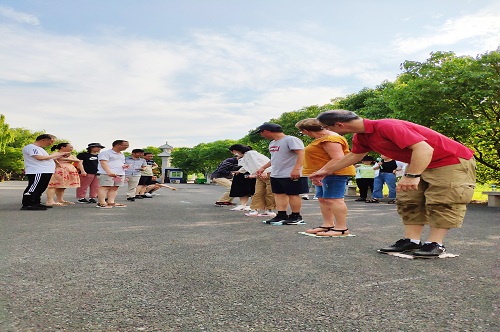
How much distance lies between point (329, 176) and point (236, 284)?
9.01ft

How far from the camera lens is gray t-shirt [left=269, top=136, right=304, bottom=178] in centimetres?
657

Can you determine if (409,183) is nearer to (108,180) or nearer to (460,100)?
(108,180)

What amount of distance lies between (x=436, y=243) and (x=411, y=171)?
0.85 metres

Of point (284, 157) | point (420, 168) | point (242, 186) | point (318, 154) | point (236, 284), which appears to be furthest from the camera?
point (242, 186)

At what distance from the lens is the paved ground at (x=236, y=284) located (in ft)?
6.98

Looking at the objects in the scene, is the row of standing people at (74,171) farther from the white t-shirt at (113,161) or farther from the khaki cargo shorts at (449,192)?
the khaki cargo shorts at (449,192)

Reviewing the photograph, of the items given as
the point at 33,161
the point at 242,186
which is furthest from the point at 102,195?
the point at 242,186

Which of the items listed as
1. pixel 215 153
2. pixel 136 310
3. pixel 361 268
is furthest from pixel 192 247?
pixel 215 153

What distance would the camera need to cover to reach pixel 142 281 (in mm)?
2928

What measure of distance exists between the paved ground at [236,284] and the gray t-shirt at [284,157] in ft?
5.24

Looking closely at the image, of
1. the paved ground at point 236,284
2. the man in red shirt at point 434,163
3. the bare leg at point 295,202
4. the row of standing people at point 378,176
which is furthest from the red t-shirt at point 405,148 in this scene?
the row of standing people at point 378,176

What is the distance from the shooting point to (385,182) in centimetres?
1397

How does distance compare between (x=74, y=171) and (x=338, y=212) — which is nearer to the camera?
(x=338, y=212)

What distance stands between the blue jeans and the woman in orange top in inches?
342
